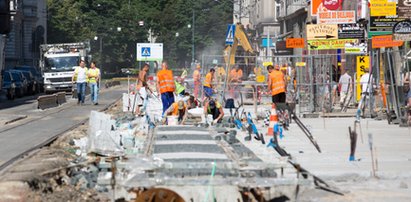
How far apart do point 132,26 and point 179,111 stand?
256ft

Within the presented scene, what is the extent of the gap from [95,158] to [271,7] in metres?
64.4

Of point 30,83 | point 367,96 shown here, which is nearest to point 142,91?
point 367,96

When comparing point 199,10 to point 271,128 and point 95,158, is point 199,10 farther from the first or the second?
point 95,158

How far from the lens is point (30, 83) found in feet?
186

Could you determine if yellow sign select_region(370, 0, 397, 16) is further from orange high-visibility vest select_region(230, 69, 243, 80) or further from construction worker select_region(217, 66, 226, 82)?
construction worker select_region(217, 66, 226, 82)

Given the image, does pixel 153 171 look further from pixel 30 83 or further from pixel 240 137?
pixel 30 83

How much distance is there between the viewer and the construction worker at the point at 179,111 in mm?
22781

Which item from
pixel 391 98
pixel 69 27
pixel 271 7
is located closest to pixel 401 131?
pixel 391 98

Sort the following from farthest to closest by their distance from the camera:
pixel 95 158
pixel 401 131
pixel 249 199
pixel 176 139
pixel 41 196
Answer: pixel 401 131, pixel 176 139, pixel 95 158, pixel 41 196, pixel 249 199

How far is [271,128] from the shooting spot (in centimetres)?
2067

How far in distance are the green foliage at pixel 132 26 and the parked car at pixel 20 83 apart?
39.4m

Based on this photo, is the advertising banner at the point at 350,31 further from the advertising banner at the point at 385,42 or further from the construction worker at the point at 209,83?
the advertising banner at the point at 385,42

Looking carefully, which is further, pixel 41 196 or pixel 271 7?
pixel 271 7

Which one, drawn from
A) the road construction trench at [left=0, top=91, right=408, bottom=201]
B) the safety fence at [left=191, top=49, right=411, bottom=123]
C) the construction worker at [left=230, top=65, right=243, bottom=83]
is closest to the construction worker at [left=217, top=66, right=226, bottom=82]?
the safety fence at [left=191, top=49, right=411, bottom=123]
